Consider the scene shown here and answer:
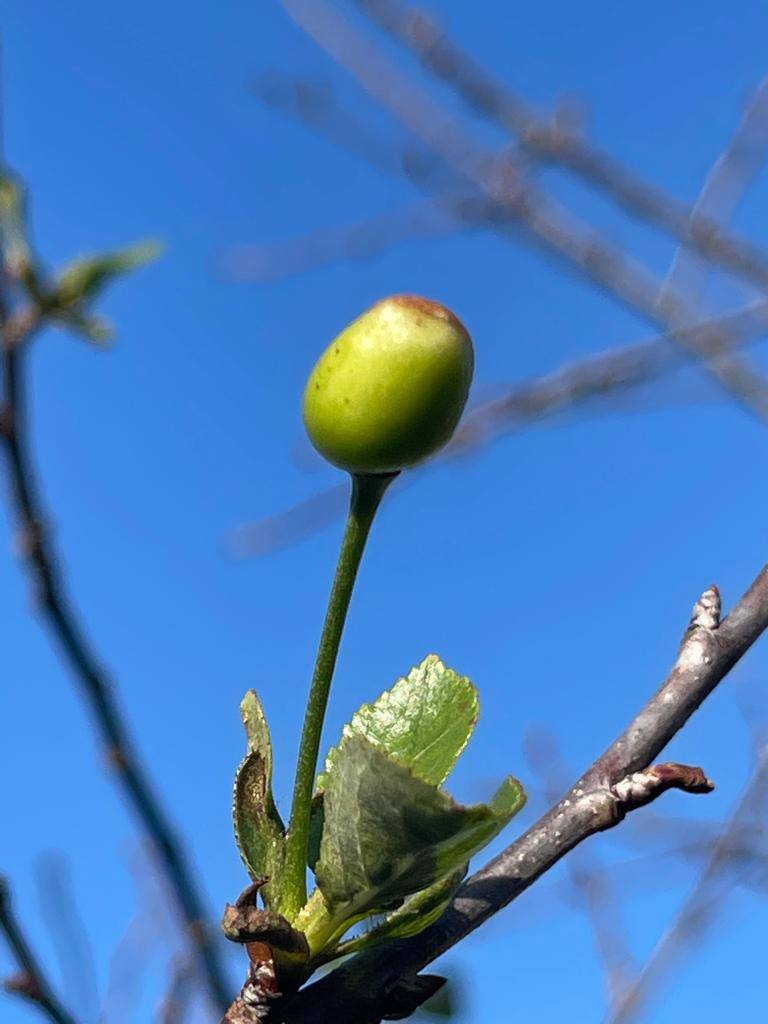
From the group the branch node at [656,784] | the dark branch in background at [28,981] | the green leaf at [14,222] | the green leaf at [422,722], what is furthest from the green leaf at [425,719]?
the green leaf at [14,222]

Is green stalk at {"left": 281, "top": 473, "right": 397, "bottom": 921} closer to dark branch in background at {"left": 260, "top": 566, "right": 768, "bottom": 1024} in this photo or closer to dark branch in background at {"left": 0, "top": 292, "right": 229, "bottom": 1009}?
dark branch in background at {"left": 260, "top": 566, "right": 768, "bottom": 1024}

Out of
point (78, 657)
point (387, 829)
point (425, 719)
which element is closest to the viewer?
point (387, 829)

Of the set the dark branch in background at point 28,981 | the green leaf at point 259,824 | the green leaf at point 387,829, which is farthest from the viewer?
the dark branch in background at point 28,981

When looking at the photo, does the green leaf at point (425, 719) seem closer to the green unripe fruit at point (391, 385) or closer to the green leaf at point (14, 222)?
the green unripe fruit at point (391, 385)

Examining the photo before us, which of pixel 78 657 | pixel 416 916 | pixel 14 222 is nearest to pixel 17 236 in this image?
pixel 14 222

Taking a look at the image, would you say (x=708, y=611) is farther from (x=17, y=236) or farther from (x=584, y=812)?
(x=17, y=236)

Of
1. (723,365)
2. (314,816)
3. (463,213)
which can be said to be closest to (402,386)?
(314,816)
